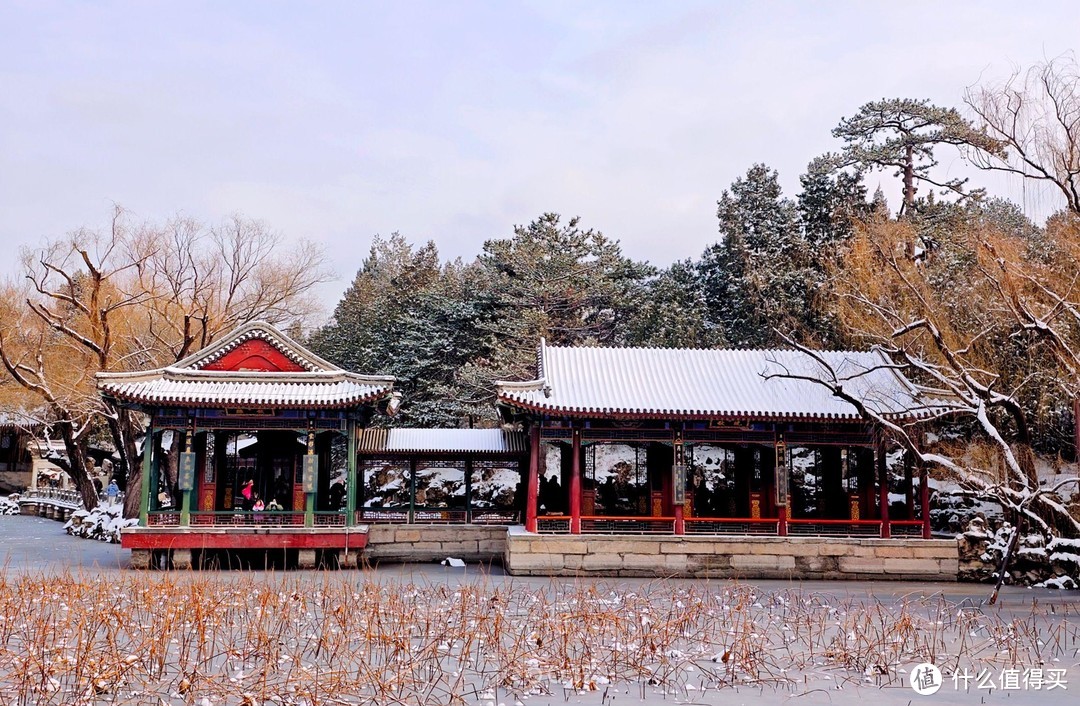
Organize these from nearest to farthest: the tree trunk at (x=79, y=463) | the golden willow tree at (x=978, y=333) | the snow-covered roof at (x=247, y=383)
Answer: the golden willow tree at (x=978, y=333) → the snow-covered roof at (x=247, y=383) → the tree trunk at (x=79, y=463)

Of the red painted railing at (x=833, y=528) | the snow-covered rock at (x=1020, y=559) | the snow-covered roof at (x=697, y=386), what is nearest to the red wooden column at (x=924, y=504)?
the snow-covered rock at (x=1020, y=559)

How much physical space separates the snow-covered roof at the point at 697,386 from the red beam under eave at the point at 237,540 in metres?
4.42

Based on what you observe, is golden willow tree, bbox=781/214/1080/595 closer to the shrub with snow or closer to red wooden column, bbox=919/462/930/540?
red wooden column, bbox=919/462/930/540

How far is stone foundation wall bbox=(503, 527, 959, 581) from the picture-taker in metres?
18.3

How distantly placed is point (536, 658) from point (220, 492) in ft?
47.2

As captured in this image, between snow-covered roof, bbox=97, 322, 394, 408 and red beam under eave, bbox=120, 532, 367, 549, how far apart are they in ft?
8.51

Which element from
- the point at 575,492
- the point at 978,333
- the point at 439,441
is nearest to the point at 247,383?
the point at 439,441

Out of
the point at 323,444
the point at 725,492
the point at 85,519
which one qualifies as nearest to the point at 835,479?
the point at 725,492

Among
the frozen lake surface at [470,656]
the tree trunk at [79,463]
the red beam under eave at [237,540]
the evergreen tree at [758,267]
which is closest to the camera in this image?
the frozen lake surface at [470,656]

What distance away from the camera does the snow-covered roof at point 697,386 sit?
1848 cm

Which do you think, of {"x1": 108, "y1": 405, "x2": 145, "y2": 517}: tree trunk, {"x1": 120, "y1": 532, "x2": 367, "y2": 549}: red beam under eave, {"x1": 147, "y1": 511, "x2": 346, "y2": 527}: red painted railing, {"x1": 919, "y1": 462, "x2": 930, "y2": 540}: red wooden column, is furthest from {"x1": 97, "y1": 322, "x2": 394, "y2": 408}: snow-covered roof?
{"x1": 919, "y1": 462, "x2": 930, "y2": 540}: red wooden column

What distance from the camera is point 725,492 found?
21.0 metres

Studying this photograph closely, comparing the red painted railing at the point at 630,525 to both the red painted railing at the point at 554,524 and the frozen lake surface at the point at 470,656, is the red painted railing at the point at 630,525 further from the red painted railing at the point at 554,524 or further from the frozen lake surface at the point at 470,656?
the frozen lake surface at the point at 470,656

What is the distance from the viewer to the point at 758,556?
60.7ft
